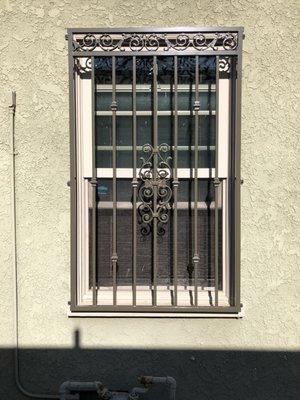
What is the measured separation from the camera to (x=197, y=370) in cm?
304

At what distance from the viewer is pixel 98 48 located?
303cm

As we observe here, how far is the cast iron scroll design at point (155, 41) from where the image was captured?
9.72ft

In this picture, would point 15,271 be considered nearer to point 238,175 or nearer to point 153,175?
point 153,175

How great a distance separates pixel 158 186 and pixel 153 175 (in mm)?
82

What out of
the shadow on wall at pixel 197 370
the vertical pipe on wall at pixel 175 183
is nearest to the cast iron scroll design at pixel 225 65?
the vertical pipe on wall at pixel 175 183

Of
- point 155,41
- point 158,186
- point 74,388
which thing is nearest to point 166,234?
point 158,186

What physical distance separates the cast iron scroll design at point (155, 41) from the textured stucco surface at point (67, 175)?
0.28 ft

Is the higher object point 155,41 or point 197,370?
point 155,41

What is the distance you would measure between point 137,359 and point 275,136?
5.72 ft

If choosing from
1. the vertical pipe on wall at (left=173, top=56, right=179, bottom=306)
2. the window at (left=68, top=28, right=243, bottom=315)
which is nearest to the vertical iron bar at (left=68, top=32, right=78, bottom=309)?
the window at (left=68, top=28, right=243, bottom=315)

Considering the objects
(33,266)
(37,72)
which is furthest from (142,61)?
(33,266)

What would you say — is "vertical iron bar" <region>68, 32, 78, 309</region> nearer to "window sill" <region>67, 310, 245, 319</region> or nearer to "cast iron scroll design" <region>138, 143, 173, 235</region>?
"window sill" <region>67, 310, 245, 319</region>

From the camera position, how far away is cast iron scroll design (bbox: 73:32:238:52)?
296 cm

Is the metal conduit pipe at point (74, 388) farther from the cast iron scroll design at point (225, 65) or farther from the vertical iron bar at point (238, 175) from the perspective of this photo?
the cast iron scroll design at point (225, 65)
